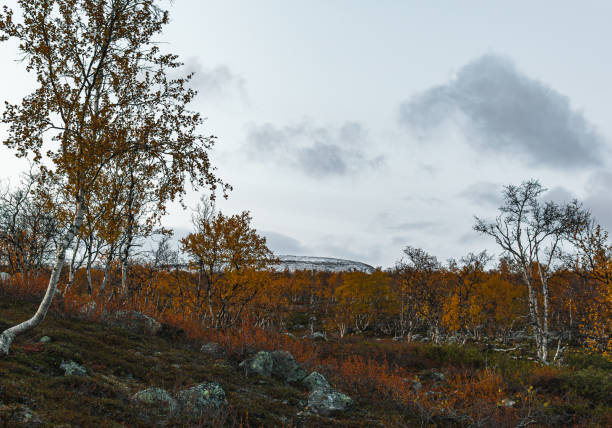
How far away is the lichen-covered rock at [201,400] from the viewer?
5965 mm

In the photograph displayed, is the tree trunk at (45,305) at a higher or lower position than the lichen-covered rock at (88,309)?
higher

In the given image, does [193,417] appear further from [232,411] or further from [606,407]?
[606,407]

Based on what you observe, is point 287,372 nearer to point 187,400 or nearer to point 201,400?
point 201,400

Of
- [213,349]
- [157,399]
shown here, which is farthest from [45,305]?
[213,349]

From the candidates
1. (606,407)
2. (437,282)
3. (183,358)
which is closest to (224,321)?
(183,358)

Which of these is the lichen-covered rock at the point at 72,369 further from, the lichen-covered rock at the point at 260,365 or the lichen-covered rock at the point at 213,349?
the lichen-covered rock at the point at 213,349

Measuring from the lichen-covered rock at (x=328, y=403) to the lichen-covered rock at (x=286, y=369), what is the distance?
240cm

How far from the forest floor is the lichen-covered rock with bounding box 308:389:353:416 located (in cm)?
21

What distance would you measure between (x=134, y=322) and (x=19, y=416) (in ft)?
32.0

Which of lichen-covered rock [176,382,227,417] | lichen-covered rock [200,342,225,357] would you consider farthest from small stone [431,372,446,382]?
lichen-covered rock [176,382,227,417]

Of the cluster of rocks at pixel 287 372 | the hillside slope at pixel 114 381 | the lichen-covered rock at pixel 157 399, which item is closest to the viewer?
the hillside slope at pixel 114 381

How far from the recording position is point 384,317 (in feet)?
169

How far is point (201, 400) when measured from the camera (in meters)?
6.41

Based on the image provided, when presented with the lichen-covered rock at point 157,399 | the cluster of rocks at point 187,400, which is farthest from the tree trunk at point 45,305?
the cluster of rocks at point 187,400
